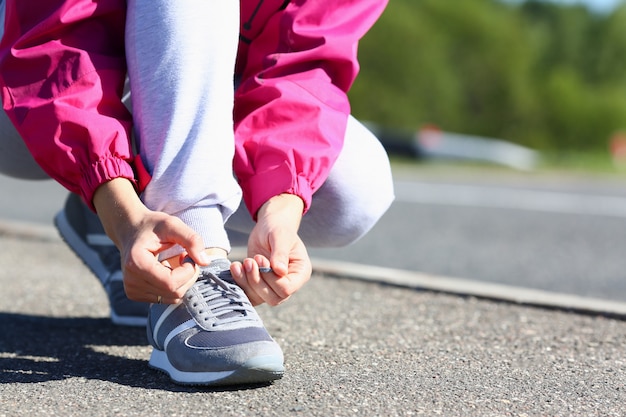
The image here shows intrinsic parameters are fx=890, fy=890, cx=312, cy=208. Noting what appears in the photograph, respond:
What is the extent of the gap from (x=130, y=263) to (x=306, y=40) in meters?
0.57

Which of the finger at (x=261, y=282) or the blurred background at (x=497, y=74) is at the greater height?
the finger at (x=261, y=282)

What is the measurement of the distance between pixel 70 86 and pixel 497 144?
42.7 feet

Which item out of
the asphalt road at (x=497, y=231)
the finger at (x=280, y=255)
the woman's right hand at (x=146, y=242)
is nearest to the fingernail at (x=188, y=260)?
the woman's right hand at (x=146, y=242)

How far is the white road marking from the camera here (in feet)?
17.5

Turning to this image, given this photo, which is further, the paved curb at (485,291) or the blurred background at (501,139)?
the blurred background at (501,139)

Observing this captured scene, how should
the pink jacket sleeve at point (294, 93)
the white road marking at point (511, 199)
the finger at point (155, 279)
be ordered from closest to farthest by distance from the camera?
the finger at point (155, 279), the pink jacket sleeve at point (294, 93), the white road marking at point (511, 199)

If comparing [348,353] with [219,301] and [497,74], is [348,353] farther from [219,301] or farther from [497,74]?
[497,74]

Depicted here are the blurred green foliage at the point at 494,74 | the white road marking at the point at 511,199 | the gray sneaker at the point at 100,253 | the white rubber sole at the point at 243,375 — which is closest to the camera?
the white rubber sole at the point at 243,375

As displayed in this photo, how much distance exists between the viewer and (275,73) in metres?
1.55

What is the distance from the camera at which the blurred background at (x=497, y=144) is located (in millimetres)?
3436

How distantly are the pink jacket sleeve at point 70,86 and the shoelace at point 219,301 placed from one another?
206 mm

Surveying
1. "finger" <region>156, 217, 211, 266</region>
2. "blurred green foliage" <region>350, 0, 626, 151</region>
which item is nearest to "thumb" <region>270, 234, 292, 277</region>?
"finger" <region>156, 217, 211, 266</region>

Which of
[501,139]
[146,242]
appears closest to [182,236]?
[146,242]

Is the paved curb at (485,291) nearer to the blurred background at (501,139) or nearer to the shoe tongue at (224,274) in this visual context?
the blurred background at (501,139)
